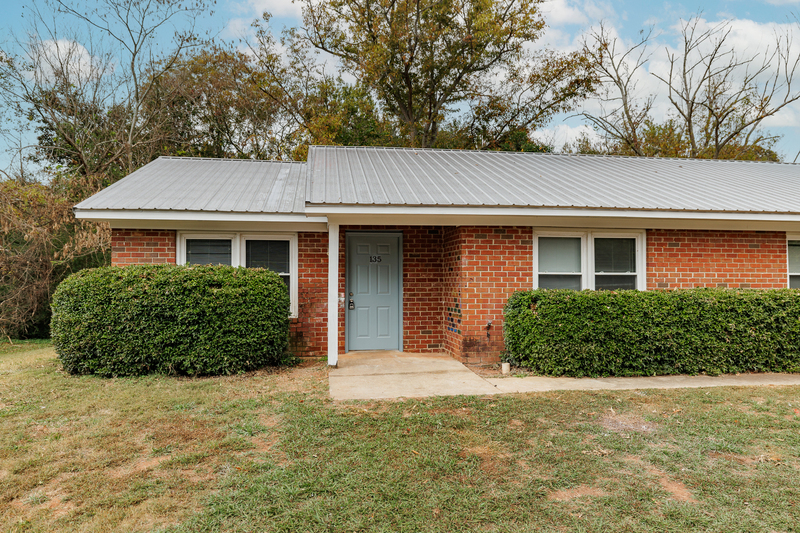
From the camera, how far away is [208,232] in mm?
8609

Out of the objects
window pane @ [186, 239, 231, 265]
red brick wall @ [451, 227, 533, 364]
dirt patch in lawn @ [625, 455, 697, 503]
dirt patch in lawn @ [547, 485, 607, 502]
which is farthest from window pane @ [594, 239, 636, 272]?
window pane @ [186, 239, 231, 265]

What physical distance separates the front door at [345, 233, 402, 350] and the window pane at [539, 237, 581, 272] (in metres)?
2.56

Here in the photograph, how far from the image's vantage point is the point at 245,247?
344 inches

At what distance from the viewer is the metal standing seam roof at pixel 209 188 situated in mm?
7969

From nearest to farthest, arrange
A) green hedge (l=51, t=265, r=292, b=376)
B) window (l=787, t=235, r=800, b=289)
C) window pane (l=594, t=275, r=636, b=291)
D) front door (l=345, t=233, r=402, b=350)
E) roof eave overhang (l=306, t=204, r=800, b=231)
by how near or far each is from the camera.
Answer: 1. green hedge (l=51, t=265, r=292, b=376)
2. roof eave overhang (l=306, t=204, r=800, b=231)
3. window pane (l=594, t=275, r=636, b=291)
4. window (l=787, t=235, r=800, b=289)
5. front door (l=345, t=233, r=402, b=350)

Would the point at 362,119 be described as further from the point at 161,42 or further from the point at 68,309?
the point at 68,309

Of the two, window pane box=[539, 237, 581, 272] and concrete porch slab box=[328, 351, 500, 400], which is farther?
window pane box=[539, 237, 581, 272]

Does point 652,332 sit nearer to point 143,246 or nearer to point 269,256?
point 269,256

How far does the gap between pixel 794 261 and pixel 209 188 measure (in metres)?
10.8

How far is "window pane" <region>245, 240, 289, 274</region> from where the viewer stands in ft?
28.8

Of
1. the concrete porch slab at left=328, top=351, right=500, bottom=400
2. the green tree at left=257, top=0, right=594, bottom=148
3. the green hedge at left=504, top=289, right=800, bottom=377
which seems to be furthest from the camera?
the green tree at left=257, top=0, right=594, bottom=148

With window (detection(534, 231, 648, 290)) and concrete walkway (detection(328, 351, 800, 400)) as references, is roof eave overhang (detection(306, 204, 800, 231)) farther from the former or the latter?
concrete walkway (detection(328, 351, 800, 400))

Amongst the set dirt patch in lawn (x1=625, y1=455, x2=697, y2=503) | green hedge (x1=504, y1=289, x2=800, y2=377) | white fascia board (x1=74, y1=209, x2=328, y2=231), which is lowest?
dirt patch in lawn (x1=625, y1=455, x2=697, y2=503)

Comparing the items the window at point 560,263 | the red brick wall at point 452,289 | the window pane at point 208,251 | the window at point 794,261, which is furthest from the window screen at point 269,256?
the window at point 794,261
